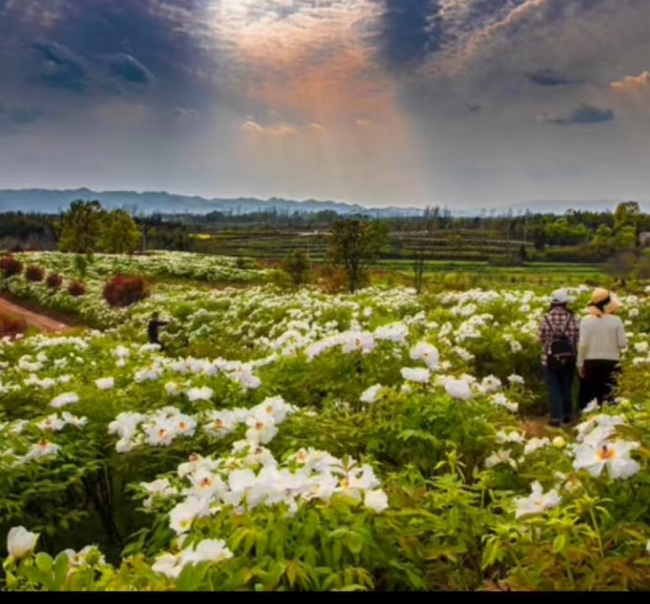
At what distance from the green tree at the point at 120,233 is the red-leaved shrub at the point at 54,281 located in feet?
4.10

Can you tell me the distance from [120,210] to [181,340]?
4.75m

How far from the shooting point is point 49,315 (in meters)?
16.1

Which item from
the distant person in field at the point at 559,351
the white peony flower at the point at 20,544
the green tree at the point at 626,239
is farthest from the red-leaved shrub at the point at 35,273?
the white peony flower at the point at 20,544

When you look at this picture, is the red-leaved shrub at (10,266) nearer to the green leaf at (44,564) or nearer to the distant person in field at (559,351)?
the distant person in field at (559,351)

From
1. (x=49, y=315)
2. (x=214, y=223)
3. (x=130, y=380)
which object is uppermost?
(x=214, y=223)

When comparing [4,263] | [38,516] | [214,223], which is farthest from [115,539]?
[4,263]

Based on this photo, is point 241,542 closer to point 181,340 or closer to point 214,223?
point 181,340

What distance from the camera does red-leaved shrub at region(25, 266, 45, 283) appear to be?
51.3 ft

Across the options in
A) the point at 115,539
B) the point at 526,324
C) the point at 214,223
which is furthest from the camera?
the point at 214,223

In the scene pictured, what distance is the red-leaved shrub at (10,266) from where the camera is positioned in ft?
49.0

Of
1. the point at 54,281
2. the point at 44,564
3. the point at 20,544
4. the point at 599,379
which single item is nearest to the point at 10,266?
the point at 54,281

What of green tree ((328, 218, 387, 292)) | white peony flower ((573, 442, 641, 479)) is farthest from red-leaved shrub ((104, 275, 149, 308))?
white peony flower ((573, 442, 641, 479))

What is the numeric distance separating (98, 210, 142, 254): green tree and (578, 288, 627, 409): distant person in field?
11.1 meters

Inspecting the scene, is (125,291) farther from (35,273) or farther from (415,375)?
(415,375)
